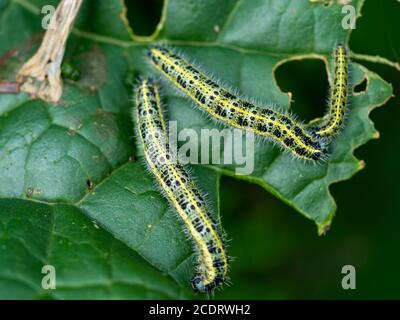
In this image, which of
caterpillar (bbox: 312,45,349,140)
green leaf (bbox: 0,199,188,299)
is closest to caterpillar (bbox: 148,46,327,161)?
caterpillar (bbox: 312,45,349,140)

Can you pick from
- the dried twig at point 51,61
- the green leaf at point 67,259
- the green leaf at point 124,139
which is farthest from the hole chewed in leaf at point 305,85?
the green leaf at point 67,259

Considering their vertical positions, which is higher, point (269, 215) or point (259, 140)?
point (259, 140)

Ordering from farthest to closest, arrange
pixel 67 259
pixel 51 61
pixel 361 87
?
pixel 361 87 → pixel 51 61 → pixel 67 259

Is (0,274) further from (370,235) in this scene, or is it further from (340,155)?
(370,235)

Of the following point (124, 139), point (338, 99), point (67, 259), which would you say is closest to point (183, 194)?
point (124, 139)

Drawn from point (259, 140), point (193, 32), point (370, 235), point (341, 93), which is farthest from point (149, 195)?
point (370, 235)

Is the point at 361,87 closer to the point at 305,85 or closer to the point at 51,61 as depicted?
the point at 305,85

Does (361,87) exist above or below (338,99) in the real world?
above
